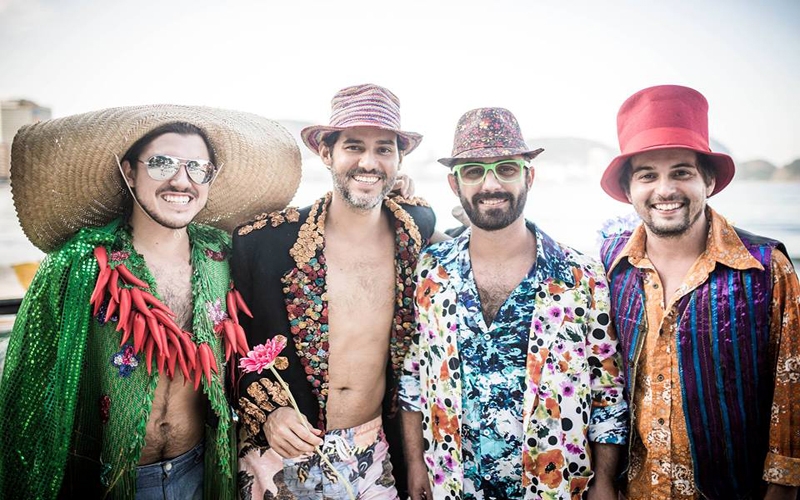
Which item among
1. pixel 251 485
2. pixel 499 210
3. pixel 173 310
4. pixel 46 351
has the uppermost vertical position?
pixel 499 210

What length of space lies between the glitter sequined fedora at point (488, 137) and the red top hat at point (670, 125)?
0.45 m

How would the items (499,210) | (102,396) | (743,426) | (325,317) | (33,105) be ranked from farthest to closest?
(33,105) < (325,317) < (499,210) < (102,396) < (743,426)

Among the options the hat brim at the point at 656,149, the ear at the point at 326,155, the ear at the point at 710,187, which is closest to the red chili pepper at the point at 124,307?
the ear at the point at 326,155

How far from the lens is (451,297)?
2166 millimetres

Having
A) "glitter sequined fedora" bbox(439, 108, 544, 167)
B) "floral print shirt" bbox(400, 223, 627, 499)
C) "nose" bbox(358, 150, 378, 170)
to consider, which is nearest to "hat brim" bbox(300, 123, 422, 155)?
"nose" bbox(358, 150, 378, 170)

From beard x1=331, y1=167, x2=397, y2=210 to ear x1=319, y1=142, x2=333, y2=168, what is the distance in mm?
125

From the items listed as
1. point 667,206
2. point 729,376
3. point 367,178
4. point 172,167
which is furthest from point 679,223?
point 172,167

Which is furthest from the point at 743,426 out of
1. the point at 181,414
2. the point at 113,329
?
the point at 113,329

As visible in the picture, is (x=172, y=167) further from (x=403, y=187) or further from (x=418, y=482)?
(x=418, y=482)

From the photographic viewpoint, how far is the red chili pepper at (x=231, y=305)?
2.25 metres

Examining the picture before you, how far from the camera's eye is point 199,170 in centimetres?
222

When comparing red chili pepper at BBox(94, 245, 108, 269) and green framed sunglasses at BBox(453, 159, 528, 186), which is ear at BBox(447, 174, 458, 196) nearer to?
green framed sunglasses at BBox(453, 159, 528, 186)

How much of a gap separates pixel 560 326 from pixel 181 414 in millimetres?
1900

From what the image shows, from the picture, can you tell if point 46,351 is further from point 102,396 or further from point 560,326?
point 560,326
